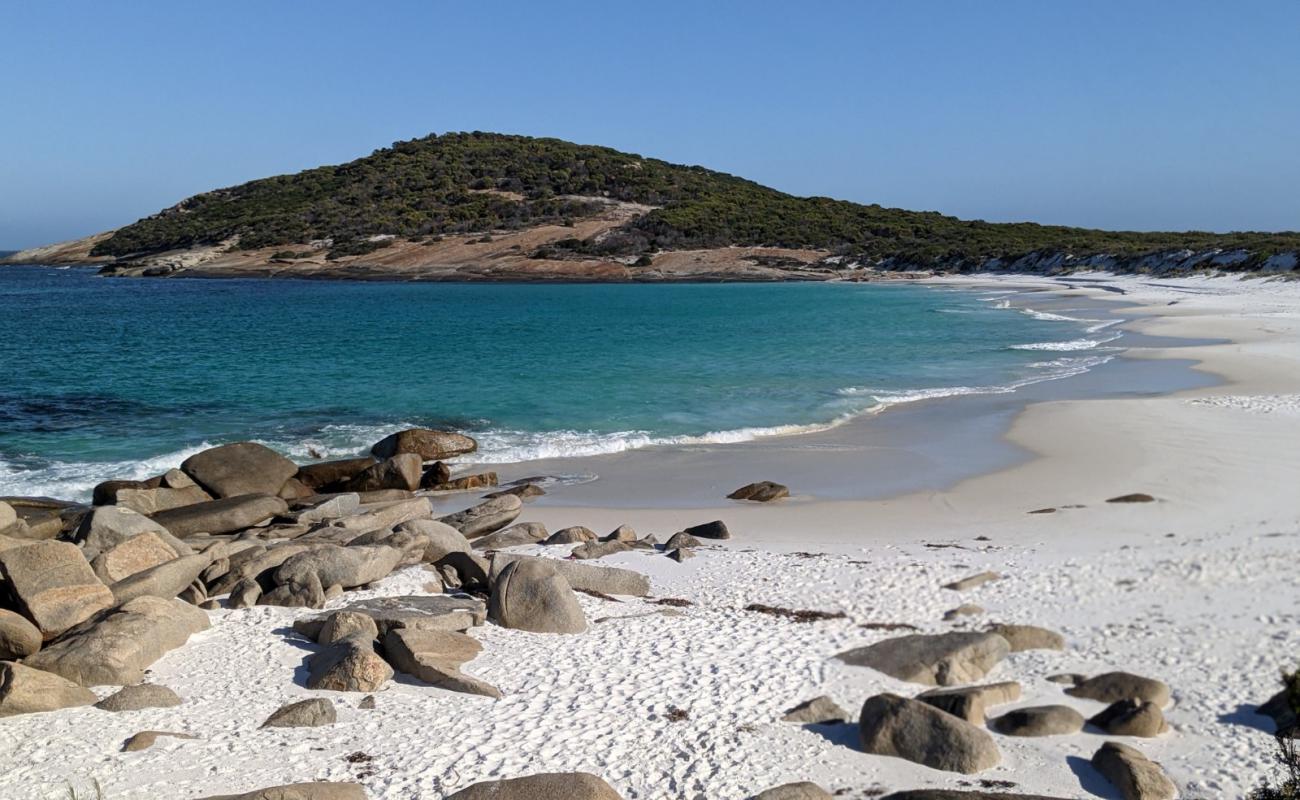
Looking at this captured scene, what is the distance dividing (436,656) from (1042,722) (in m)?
4.41

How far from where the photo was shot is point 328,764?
625cm

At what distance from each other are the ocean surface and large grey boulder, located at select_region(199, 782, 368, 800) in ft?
40.2

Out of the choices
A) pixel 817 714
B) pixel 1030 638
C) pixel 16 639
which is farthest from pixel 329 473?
pixel 1030 638

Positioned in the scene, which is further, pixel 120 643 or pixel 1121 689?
pixel 120 643

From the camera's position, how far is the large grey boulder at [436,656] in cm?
739

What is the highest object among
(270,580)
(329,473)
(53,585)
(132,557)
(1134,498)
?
(53,585)

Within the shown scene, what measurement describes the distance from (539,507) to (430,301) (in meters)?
51.8

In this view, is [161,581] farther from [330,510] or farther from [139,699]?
[330,510]

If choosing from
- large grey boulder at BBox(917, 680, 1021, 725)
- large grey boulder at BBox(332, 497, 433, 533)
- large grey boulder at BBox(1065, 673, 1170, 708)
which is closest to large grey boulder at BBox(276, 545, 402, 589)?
large grey boulder at BBox(332, 497, 433, 533)

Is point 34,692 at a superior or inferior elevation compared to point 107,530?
inferior

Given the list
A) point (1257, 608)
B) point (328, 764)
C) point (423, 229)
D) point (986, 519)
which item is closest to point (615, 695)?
point (328, 764)

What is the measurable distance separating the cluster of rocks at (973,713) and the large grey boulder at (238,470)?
35.2 feet

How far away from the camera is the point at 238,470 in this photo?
15430 mm

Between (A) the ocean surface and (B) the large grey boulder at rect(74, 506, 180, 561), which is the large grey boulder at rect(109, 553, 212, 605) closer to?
(B) the large grey boulder at rect(74, 506, 180, 561)
